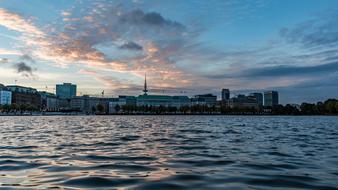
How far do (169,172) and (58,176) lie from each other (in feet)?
13.1

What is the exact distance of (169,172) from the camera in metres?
13.1

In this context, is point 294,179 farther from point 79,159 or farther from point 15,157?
point 15,157

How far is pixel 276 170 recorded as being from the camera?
13711 millimetres

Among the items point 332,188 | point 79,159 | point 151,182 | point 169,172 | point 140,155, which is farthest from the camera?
point 140,155

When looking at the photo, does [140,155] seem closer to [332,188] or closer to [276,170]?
[276,170]

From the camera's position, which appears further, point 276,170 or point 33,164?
point 33,164

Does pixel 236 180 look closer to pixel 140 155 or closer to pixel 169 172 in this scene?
pixel 169 172

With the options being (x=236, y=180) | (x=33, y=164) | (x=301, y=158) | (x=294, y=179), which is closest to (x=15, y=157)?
(x=33, y=164)

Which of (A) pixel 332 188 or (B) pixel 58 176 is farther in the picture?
(B) pixel 58 176

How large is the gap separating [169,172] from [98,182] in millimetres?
3047

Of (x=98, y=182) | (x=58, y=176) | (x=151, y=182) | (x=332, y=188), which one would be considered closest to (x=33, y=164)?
(x=58, y=176)

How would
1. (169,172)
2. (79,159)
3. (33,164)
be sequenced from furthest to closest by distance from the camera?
(79,159)
(33,164)
(169,172)

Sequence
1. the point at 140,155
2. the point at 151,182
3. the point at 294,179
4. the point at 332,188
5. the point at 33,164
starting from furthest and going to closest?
1. the point at 140,155
2. the point at 33,164
3. the point at 294,179
4. the point at 151,182
5. the point at 332,188

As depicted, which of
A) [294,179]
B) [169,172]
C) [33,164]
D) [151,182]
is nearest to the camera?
[151,182]
